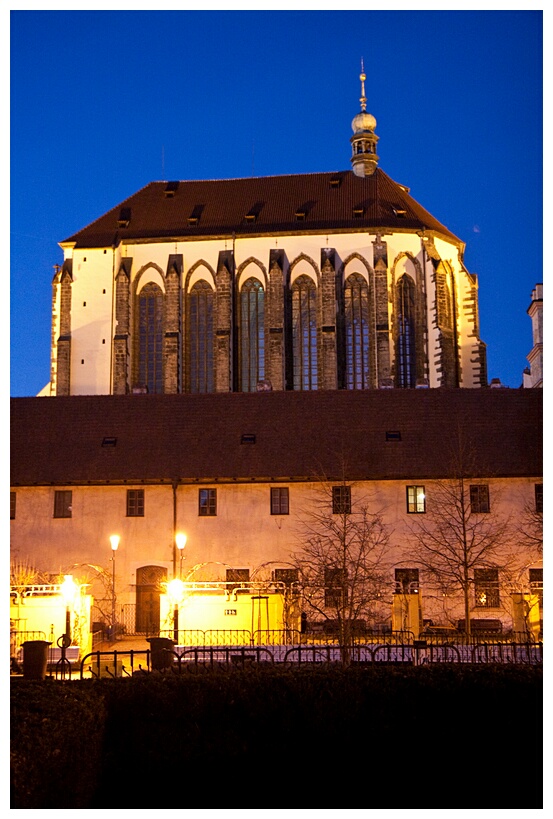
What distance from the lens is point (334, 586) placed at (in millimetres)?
29250

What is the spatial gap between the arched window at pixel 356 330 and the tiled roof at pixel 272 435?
19255mm

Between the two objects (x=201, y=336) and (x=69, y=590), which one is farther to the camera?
(x=201, y=336)

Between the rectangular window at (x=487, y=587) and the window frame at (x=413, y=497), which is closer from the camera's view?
the rectangular window at (x=487, y=587)

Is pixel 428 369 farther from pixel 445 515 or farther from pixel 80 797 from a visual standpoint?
pixel 80 797

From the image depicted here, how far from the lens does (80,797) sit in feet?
37.7

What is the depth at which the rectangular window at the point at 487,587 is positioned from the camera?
33.5m

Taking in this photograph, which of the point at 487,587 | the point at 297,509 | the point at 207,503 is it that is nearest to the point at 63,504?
the point at 207,503

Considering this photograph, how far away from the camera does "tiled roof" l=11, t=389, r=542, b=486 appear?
35000mm

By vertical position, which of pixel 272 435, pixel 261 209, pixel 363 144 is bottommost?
pixel 272 435

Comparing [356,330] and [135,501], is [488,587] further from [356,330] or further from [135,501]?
[356,330]

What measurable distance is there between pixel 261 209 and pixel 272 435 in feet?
97.3

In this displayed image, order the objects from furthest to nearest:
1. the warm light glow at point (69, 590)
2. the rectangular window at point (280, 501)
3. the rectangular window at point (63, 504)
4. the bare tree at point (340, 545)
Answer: the rectangular window at point (63, 504) < the rectangular window at point (280, 501) < the bare tree at point (340, 545) < the warm light glow at point (69, 590)

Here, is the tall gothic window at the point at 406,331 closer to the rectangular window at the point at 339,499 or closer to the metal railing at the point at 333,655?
the rectangular window at the point at 339,499

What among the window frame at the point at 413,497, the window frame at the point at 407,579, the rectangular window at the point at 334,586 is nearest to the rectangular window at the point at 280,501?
the rectangular window at the point at 334,586
